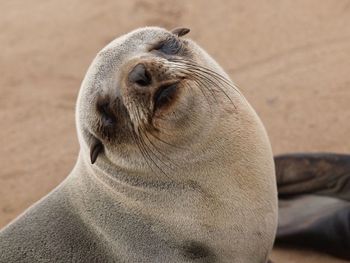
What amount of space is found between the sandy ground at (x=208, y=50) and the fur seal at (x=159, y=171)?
1121 millimetres

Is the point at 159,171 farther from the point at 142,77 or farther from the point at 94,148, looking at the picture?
the point at 142,77

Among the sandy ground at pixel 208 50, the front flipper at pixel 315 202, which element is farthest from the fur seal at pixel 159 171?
the sandy ground at pixel 208 50

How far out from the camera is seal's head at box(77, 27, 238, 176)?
2.95 meters

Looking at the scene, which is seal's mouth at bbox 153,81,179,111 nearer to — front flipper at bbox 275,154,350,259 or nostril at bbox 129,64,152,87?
nostril at bbox 129,64,152,87

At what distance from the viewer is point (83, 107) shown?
129 inches

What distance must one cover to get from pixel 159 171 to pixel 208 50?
3494 millimetres

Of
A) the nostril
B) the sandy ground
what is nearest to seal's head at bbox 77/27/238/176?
the nostril

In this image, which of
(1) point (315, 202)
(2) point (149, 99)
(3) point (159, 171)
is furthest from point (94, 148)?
(1) point (315, 202)

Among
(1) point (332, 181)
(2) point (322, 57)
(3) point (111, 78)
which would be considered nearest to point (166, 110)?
(3) point (111, 78)

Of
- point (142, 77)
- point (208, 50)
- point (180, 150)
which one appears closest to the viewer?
point (142, 77)

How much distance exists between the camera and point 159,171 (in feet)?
10.7

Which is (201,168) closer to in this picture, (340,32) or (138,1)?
(340,32)

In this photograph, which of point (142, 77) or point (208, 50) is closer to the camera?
point (142, 77)

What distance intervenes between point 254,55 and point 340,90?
1062 mm
